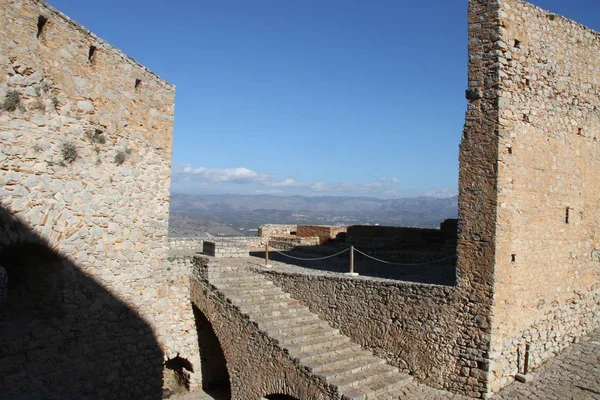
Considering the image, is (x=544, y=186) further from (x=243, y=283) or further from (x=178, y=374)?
(x=178, y=374)

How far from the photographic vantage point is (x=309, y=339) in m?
10.5

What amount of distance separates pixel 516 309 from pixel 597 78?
5939 mm

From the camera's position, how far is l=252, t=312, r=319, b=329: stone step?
10.5 m

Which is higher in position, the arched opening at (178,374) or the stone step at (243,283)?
the stone step at (243,283)

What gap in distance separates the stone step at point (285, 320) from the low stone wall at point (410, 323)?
0.28 metres

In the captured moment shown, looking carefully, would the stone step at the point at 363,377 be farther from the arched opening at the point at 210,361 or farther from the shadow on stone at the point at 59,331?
the shadow on stone at the point at 59,331

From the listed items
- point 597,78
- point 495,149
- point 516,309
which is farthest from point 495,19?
point 516,309

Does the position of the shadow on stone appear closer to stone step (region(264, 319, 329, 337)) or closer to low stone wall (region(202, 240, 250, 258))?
stone step (region(264, 319, 329, 337))

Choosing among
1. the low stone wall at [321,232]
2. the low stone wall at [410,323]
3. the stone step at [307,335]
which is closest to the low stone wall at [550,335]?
the low stone wall at [410,323]

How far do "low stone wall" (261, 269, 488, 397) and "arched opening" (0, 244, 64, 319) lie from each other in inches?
217

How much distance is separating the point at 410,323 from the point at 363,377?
144cm

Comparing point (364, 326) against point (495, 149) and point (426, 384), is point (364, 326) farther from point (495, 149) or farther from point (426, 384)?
point (495, 149)

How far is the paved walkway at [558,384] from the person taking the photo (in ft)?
28.3

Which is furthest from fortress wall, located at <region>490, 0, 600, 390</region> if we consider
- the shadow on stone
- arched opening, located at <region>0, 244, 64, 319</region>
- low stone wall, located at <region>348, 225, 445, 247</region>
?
arched opening, located at <region>0, 244, 64, 319</region>
